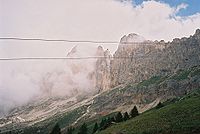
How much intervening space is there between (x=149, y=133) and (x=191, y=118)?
1189 cm

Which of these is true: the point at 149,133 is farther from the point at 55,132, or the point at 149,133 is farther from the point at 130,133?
the point at 55,132

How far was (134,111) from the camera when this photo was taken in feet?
437

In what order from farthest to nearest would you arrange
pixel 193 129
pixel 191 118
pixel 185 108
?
pixel 185 108
pixel 191 118
pixel 193 129

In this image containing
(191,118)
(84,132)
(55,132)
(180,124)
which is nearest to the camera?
(180,124)

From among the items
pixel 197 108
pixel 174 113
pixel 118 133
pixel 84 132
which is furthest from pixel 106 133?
pixel 84 132

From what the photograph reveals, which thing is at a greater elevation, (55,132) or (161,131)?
(161,131)

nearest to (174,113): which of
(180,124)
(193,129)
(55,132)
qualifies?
(180,124)

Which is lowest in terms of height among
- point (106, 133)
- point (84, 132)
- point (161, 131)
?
point (84, 132)

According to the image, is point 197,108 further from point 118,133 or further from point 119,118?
point 119,118

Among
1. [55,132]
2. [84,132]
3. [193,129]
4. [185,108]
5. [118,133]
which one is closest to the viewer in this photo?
[193,129]

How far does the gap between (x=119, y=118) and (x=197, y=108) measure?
44.4 metres

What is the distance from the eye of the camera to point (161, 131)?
71.1 meters

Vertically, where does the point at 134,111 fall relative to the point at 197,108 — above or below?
below

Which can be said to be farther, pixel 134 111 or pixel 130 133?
pixel 134 111
